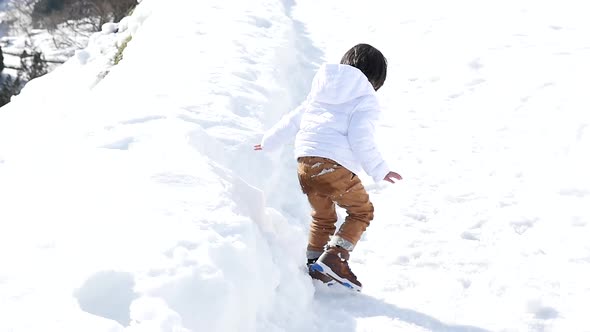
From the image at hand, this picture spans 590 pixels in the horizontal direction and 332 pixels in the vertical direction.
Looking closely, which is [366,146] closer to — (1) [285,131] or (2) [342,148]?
(2) [342,148]

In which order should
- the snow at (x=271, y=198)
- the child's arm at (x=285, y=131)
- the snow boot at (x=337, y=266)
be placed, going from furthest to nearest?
the child's arm at (x=285, y=131) → the snow boot at (x=337, y=266) → the snow at (x=271, y=198)

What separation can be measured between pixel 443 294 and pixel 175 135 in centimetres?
187

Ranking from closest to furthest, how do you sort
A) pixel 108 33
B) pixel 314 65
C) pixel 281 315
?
1. pixel 281 315
2. pixel 314 65
3. pixel 108 33

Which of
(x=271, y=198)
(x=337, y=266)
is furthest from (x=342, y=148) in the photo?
(x=271, y=198)

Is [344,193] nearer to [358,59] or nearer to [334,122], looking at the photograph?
[334,122]

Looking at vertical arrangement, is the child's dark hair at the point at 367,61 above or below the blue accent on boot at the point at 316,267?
above

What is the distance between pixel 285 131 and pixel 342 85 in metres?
0.45

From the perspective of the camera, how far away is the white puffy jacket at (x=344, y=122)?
298 cm

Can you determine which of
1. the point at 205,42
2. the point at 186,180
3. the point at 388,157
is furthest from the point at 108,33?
the point at 186,180

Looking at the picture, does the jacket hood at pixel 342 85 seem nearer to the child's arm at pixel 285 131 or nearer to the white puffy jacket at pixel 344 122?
the white puffy jacket at pixel 344 122

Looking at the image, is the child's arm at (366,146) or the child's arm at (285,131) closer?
the child's arm at (366,146)

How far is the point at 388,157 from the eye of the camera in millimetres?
5188

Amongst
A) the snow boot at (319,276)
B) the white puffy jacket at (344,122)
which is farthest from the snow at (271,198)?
the white puffy jacket at (344,122)

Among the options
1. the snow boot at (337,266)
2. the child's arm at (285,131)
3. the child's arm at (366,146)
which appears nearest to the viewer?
the child's arm at (366,146)
